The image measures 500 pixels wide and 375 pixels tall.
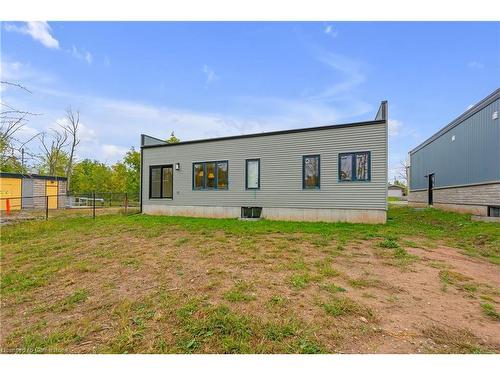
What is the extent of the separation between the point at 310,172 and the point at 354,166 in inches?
61.3

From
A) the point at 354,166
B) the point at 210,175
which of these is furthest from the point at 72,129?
the point at 354,166

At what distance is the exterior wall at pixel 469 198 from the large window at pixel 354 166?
4978 mm

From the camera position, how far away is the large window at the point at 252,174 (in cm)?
1073

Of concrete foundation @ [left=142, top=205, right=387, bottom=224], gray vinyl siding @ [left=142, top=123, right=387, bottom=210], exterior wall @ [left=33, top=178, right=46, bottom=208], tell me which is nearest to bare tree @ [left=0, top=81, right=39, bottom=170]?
gray vinyl siding @ [left=142, top=123, right=387, bottom=210]

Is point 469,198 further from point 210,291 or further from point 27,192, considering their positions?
point 27,192

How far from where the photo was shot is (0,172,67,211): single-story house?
54.4ft

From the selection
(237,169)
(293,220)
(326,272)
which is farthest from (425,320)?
(237,169)

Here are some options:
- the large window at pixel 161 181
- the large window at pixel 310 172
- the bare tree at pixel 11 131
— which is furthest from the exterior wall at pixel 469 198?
the bare tree at pixel 11 131

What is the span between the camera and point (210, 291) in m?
3.35

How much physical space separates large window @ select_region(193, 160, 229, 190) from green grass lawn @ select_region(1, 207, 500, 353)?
15.2 ft

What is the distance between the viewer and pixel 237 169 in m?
11.0

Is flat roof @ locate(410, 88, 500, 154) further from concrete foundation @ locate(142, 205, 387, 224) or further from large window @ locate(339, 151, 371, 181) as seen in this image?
concrete foundation @ locate(142, 205, 387, 224)
